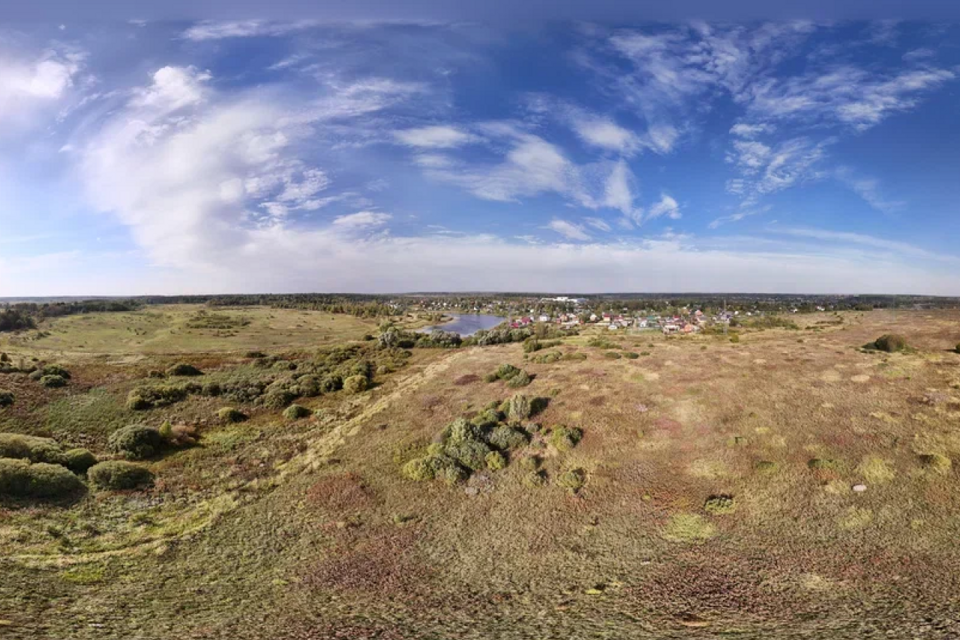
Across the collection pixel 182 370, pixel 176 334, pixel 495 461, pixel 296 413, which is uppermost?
pixel 176 334

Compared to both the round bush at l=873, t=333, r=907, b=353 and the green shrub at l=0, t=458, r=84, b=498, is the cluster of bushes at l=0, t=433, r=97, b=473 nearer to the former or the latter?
the green shrub at l=0, t=458, r=84, b=498

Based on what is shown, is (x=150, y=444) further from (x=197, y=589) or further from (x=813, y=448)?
(x=813, y=448)

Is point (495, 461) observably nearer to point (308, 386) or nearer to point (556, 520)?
point (556, 520)

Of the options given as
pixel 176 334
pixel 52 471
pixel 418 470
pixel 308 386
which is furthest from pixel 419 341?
pixel 52 471

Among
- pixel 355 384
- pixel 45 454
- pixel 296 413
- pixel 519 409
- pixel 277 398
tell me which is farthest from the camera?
pixel 355 384

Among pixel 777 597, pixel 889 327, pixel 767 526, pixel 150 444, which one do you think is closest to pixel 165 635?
pixel 777 597

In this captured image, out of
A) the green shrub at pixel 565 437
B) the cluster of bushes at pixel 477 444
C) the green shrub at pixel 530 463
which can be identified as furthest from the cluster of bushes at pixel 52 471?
the green shrub at pixel 565 437

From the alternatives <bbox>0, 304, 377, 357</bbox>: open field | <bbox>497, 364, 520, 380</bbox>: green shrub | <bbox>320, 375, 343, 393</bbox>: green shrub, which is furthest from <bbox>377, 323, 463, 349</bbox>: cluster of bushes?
<bbox>497, 364, 520, 380</bbox>: green shrub
